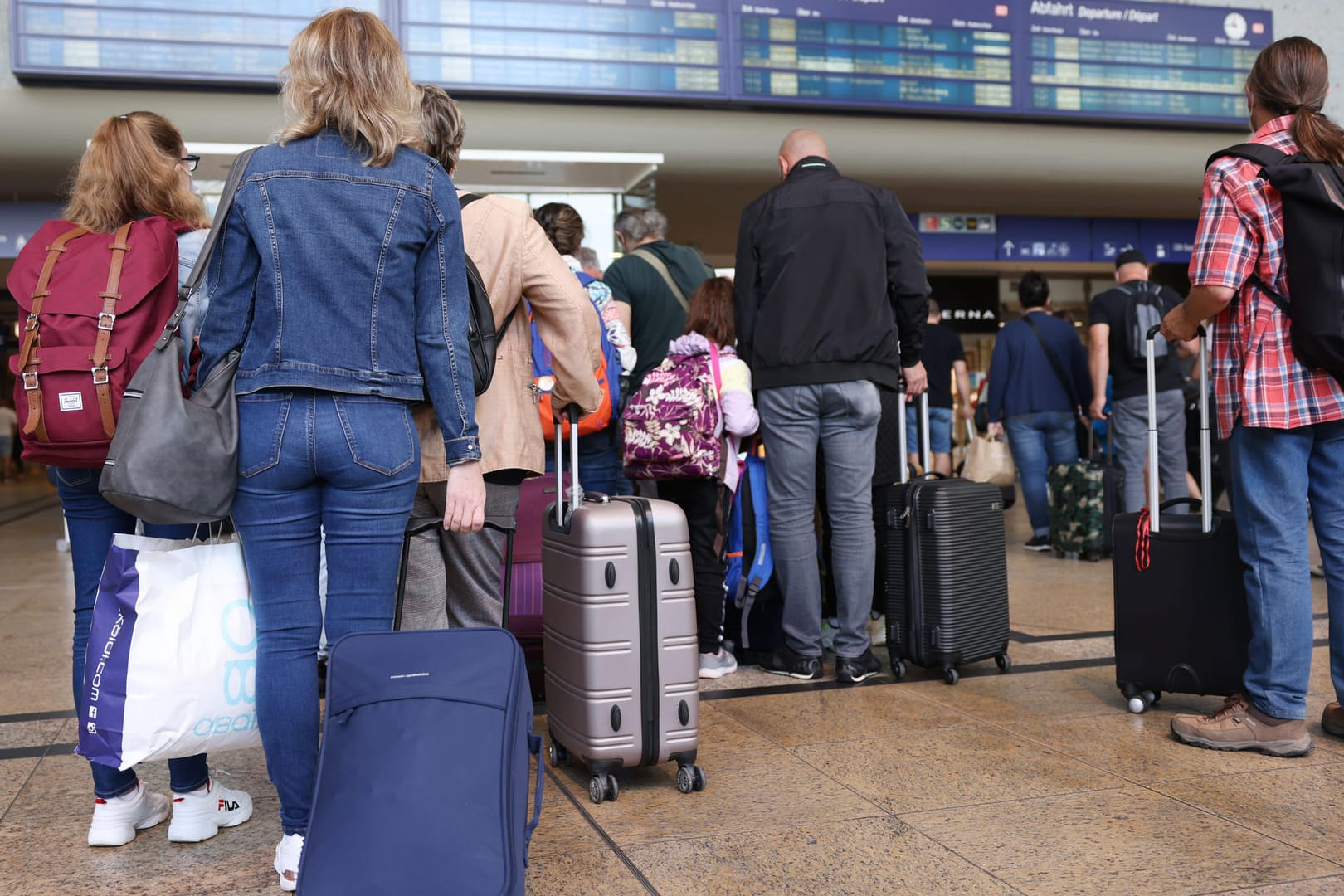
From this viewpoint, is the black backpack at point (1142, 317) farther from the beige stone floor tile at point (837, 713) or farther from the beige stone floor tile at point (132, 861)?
the beige stone floor tile at point (132, 861)

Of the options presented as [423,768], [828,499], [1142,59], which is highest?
[1142,59]

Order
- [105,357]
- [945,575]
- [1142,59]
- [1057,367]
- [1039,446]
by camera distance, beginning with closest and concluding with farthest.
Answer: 1. [105,357]
2. [945,575]
3. [1057,367]
4. [1039,446]
5. [1142,59]

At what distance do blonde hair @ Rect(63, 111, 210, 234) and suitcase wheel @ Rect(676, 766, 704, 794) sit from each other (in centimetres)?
173

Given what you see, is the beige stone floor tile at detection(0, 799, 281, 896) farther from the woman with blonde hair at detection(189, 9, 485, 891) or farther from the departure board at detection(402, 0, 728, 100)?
the departure board at detection(402, 0, 728, 100)

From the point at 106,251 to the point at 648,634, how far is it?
4.82ft

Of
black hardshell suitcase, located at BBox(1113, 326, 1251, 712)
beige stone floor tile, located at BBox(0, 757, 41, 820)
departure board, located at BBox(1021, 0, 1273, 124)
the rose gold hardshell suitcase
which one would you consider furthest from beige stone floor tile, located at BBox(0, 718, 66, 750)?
departure board, located at BBox(1021, 0, 1273, 124)

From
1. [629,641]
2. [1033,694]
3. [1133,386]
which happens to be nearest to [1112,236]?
[1133,386]

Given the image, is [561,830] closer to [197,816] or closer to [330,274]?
[197,816]

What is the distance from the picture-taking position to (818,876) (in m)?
2.20

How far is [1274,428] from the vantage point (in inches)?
116

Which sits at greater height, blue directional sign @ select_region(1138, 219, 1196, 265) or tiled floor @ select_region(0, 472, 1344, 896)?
blue directional sign @ select_region(1138, 219, 1196, 265)

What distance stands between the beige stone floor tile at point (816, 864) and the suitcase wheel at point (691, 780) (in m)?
0.32

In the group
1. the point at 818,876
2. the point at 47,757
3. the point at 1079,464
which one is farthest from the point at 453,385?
the point at 1079,464

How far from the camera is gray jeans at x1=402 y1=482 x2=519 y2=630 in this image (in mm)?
2635
